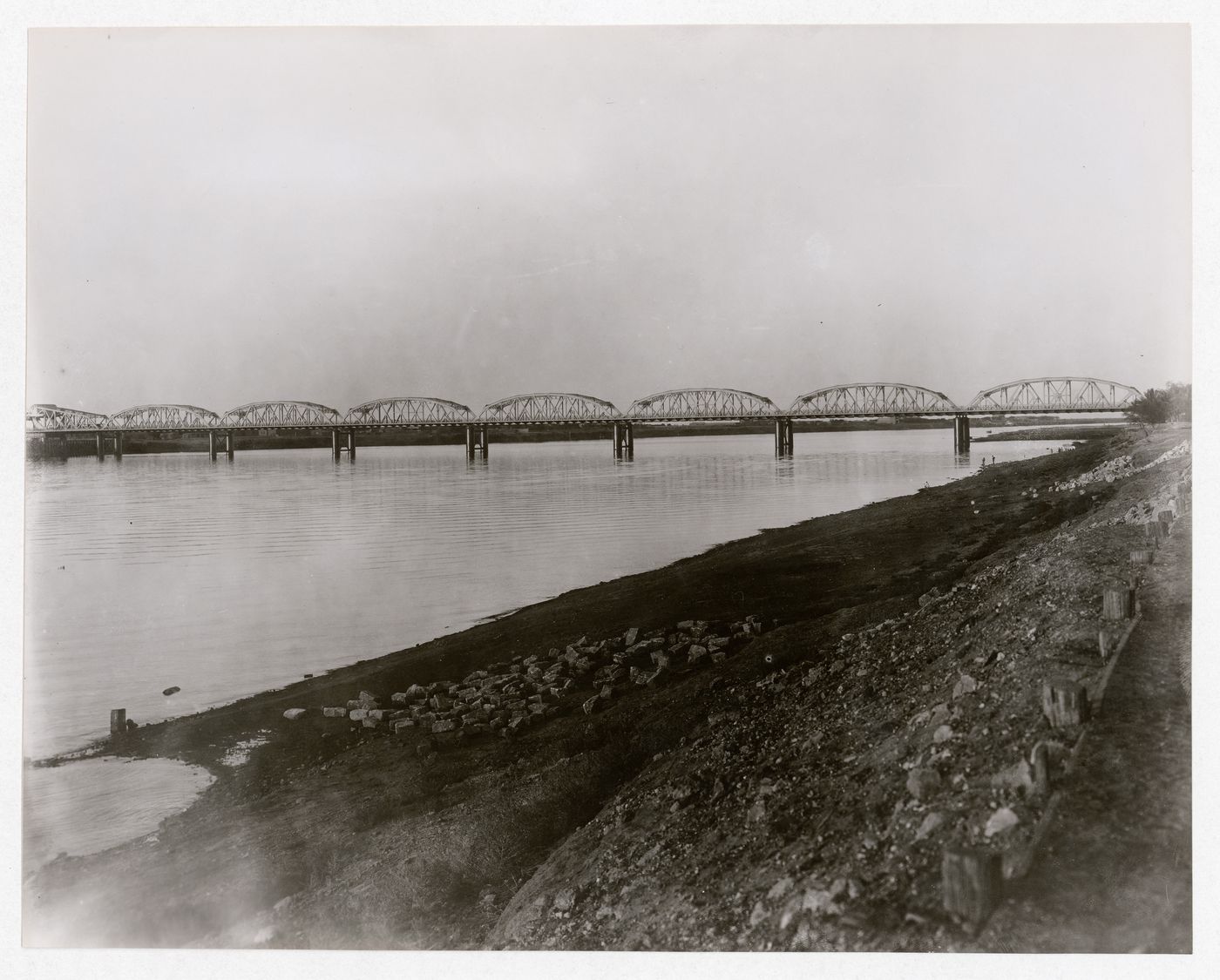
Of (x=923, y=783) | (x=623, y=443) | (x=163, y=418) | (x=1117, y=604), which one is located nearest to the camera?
(x=923, y=783)

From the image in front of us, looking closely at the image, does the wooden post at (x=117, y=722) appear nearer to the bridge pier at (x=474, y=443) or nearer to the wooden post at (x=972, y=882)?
the wooden post at (x=972, y=882)

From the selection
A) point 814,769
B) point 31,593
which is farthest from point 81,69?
point 814,769

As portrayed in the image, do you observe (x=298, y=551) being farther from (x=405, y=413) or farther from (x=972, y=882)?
(x=972, y=882)

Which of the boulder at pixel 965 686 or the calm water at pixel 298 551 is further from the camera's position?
the calm water at pixel 298 551

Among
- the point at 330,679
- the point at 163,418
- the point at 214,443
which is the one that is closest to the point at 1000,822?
the point at 330,679

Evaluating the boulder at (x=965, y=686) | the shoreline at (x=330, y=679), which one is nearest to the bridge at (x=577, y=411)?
the shoreline at (x=330, y=679)
